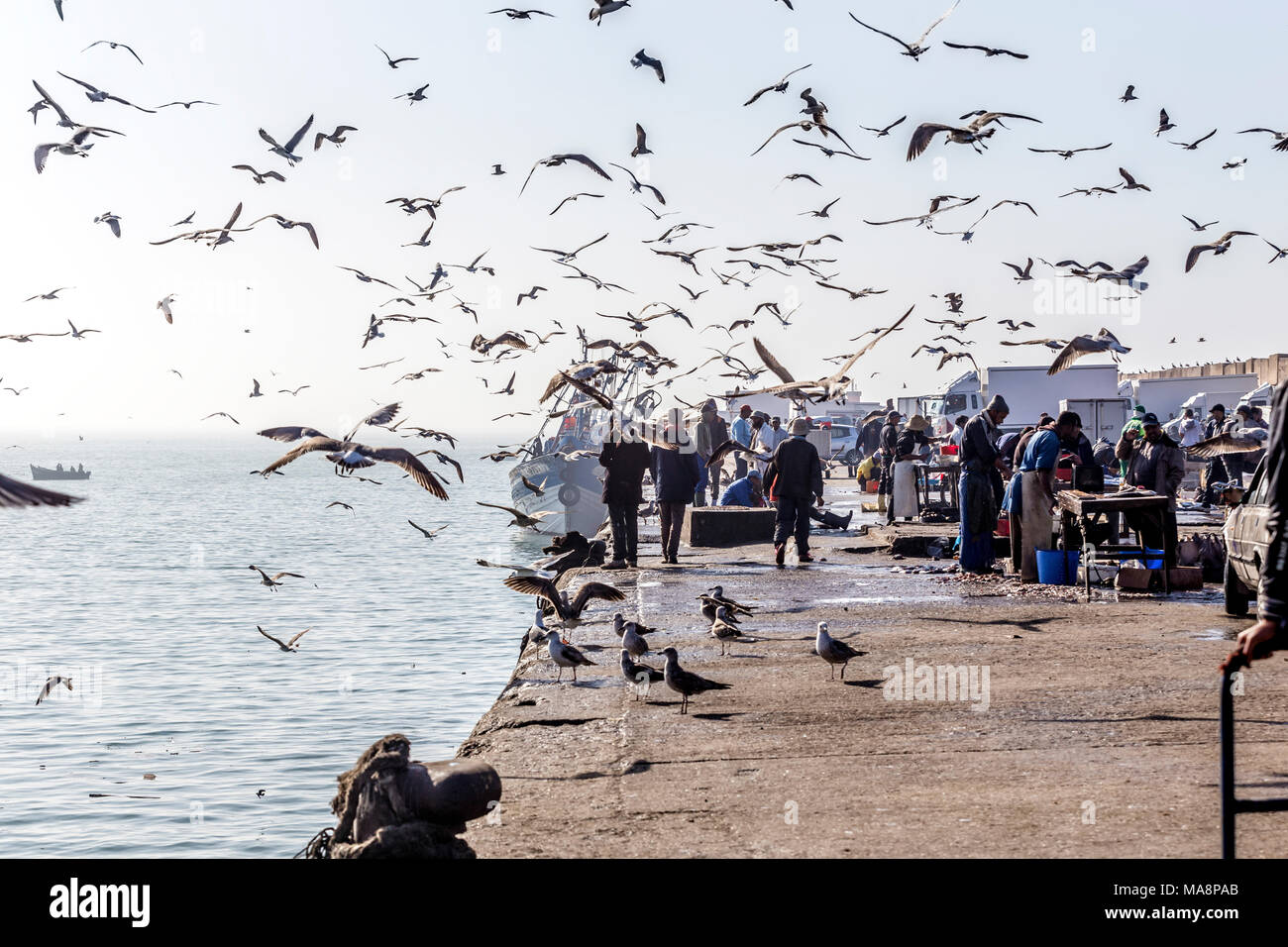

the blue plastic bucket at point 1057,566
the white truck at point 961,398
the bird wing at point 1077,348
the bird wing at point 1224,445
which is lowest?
the blue plastic bucket at point 1057,566

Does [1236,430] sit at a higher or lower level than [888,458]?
higher

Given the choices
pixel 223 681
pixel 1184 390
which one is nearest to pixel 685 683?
pixel 223 681

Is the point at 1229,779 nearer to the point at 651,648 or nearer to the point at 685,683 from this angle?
the point at 685,683

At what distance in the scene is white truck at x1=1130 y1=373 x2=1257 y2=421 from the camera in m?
52.7

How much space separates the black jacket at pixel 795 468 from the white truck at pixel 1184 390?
3696 cm

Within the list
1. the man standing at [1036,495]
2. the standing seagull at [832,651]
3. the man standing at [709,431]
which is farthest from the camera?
the man standing at [709,431]

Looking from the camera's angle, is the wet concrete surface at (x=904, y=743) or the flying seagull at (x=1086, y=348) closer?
the wet concrete surface at (x=904, y=743)

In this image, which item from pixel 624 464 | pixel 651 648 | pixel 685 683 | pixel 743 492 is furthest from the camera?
pixel 743 492

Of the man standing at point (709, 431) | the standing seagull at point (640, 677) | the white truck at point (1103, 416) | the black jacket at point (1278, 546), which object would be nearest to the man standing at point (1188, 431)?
the white truck at point (1103, 416)

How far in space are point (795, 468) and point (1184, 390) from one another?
136 ft

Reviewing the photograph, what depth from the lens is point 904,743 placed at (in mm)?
8109

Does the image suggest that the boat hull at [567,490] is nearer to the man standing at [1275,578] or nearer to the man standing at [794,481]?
the man standing at [794,481]

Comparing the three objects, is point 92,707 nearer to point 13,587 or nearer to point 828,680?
point 828,680

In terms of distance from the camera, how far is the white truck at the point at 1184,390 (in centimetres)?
5272
